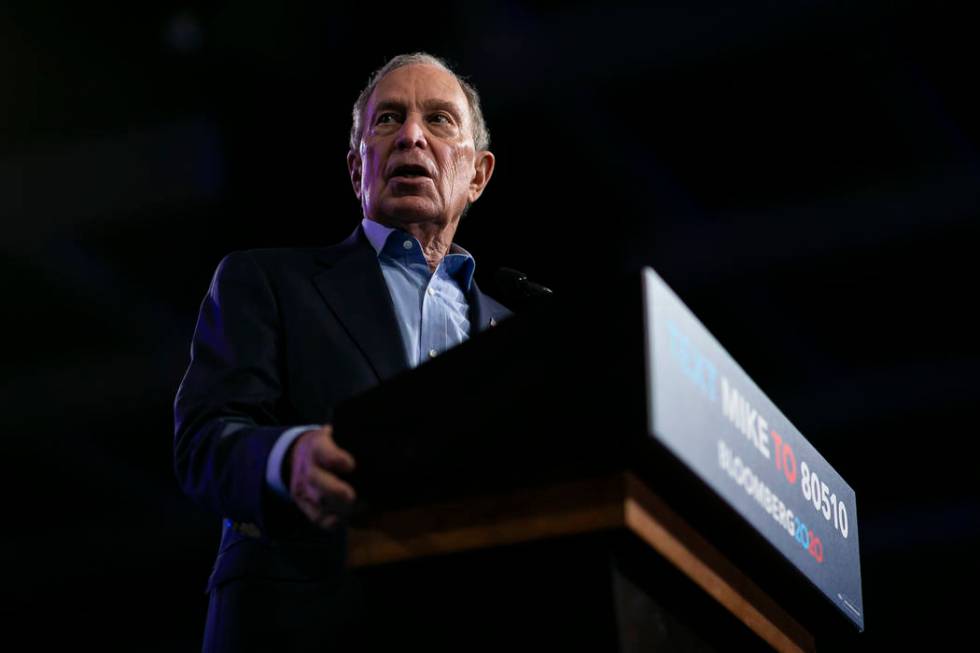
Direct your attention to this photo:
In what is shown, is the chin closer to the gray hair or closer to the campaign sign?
the gray hair

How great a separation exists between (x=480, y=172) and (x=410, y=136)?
13.5 inches

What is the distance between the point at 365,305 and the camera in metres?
1.35

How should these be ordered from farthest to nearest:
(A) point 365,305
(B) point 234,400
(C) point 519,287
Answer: (C) point 519,287
(A) point 365,305
(B) point 234,400

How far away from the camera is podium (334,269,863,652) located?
81cm

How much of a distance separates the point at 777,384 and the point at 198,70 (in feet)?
8.49

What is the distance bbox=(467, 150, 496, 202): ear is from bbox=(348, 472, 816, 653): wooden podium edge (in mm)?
1128

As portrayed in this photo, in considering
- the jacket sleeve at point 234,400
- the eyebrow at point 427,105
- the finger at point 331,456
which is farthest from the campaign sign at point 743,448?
the eyebrow at point 427,105

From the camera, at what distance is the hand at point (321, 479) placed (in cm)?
90

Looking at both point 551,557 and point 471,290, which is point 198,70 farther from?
point 551,557

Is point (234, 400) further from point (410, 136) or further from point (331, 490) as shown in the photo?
point (410, 136)

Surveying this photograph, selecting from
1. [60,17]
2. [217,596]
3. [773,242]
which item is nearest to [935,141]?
[773,242]

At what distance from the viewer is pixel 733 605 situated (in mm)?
1003

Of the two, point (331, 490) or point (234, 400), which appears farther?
point (234, 400)

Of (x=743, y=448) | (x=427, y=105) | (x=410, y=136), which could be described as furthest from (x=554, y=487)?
(x=427, y=105)
